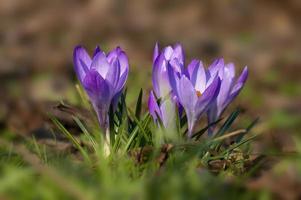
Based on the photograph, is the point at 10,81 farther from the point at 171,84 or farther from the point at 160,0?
the point at 171,84

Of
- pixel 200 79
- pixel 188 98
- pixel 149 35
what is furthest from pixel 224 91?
pixel 149 35

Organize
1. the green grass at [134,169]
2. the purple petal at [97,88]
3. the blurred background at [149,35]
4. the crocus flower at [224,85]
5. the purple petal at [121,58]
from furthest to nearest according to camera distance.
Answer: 1. the blurred background at [149,35]
2. the crocus flower at [224,85]
3. the purple petal at [121,58]
4. the purple petal at [97,88]
5. the green grass at [134,169]

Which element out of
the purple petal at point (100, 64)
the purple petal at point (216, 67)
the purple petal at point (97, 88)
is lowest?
the purple petal at point (216, 67)

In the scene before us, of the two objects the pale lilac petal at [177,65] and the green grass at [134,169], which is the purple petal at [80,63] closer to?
the green grass at [134,169]

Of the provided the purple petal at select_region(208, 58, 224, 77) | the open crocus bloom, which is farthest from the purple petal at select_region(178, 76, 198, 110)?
the purple petal at select_region(208, 58, 224, 77)

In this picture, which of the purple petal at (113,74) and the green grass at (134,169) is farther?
the purple petal at (113,74)

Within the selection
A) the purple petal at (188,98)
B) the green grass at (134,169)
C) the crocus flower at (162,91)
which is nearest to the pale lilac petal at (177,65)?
the crocus flower at (162,91)

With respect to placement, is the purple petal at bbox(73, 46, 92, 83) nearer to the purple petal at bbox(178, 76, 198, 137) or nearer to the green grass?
the green grass

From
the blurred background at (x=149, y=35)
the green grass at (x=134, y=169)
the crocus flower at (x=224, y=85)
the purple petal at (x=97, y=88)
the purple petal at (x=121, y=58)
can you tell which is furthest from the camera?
the blurred background at (x=149, y=35)
